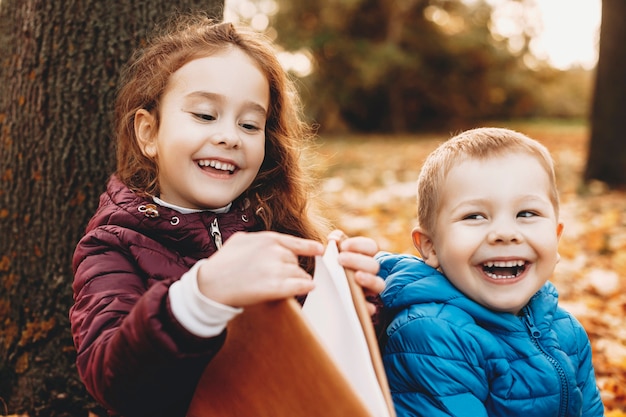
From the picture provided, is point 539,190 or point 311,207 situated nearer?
point 539,190

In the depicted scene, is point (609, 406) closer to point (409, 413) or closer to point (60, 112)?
point (409, 413)

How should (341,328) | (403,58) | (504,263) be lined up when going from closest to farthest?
(341,328) < (504,263) < (403,58)

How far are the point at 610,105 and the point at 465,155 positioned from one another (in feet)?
20.9

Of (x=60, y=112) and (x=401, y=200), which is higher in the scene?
(x=401, y=200)

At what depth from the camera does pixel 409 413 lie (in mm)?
1651

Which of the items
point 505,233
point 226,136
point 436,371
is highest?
point 226,136

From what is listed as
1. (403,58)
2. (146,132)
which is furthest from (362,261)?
(403,58)

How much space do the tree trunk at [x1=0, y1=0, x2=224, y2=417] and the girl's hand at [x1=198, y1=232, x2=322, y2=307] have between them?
1.28m

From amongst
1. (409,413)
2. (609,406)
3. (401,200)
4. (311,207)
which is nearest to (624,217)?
(401,200)

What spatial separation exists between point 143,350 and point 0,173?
1.59 m

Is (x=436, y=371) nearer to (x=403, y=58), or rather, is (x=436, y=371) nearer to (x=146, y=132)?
(x=146, y=132)

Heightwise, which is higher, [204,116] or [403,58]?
[403,58]

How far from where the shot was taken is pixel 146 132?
1.95 meters

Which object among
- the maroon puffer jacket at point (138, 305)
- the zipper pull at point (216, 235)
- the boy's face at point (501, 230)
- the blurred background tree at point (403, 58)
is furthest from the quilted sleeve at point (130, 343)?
the blurred background tree at point (403, 58)
